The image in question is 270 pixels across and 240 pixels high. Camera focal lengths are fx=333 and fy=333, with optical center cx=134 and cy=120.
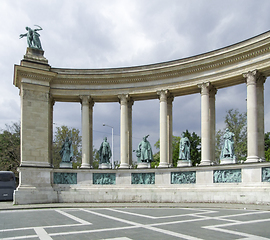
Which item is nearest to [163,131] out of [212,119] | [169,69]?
[212,119]

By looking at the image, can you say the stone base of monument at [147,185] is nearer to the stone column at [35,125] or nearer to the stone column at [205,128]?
the stone column at [205,128]

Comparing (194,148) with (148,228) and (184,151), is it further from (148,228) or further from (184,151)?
(148,228)

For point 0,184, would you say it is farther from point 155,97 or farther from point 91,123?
point 155,97

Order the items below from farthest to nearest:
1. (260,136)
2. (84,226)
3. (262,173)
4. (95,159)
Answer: (95,159) < (260,136) < (262,173) < (84,226)

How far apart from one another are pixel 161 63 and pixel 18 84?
64.3 ft

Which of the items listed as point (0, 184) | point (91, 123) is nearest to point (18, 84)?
point (91, 123)

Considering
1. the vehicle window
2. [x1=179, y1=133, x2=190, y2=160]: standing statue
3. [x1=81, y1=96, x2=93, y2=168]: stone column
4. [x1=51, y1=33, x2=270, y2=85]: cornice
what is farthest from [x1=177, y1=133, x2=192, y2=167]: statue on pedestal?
the vehicle window

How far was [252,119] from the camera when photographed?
3619 cm

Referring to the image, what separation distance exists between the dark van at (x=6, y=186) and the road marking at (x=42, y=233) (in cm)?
3178

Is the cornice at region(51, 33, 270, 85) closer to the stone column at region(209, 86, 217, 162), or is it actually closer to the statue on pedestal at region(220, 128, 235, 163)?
the stone column at region(209, 86, 217, 162)

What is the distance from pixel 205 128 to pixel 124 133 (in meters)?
11.2

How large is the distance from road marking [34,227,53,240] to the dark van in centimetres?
3178

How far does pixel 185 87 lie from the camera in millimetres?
42969

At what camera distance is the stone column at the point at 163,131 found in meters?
42.8
